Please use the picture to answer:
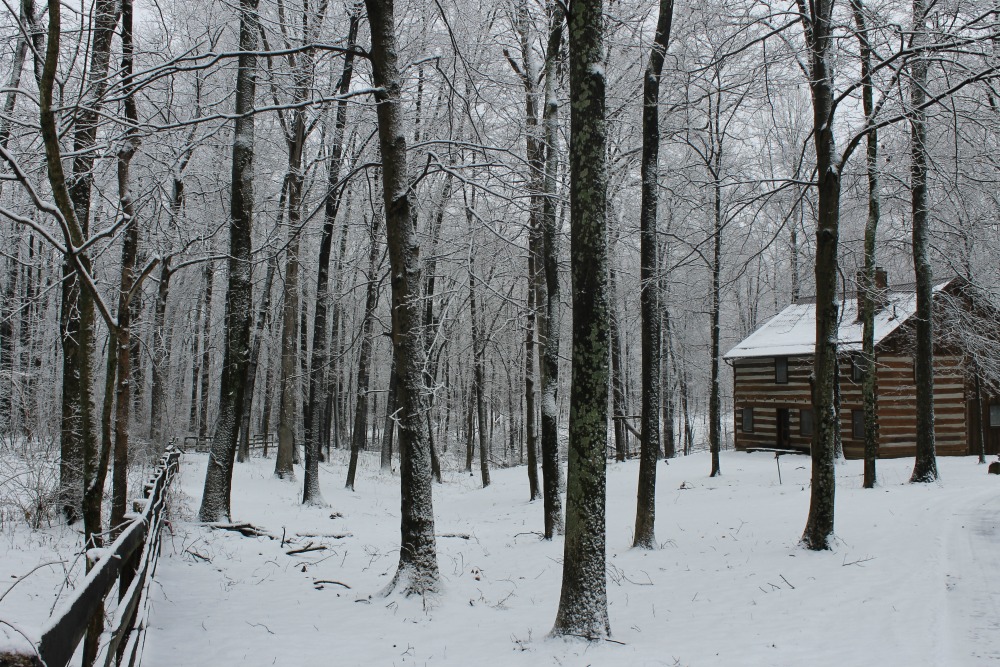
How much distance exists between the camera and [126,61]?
780 centimetres

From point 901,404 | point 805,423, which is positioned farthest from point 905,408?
point 805,423

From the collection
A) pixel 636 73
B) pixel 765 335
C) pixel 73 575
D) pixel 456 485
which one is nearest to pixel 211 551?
pixel 73 575

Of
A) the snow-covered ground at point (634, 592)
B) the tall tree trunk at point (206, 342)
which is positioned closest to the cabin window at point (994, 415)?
the snow-covered ground at point (634, 592)

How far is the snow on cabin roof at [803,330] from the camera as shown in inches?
945

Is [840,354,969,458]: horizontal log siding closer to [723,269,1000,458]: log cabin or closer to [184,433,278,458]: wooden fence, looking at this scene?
[723,269,1000,458]: log cabin

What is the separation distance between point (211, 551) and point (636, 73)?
1355cm

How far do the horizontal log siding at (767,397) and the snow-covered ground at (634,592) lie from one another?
12.6 metres

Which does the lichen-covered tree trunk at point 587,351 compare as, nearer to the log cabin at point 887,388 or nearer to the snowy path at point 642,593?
the snowy path at point 642,593

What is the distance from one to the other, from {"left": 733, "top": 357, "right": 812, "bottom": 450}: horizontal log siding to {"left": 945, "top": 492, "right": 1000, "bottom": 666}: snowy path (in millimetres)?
15240

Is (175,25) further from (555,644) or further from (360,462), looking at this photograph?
(360,462)

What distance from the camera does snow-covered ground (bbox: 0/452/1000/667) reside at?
570cm

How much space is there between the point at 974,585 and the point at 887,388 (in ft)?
63.3

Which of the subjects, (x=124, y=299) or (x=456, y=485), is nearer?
(x=124, y=299)

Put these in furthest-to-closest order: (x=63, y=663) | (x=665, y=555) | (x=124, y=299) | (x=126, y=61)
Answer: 1. (x=665, y=555)
2. (x=126, y=61)
3. (x=124, y=299)
4. (x=63, y=663)
